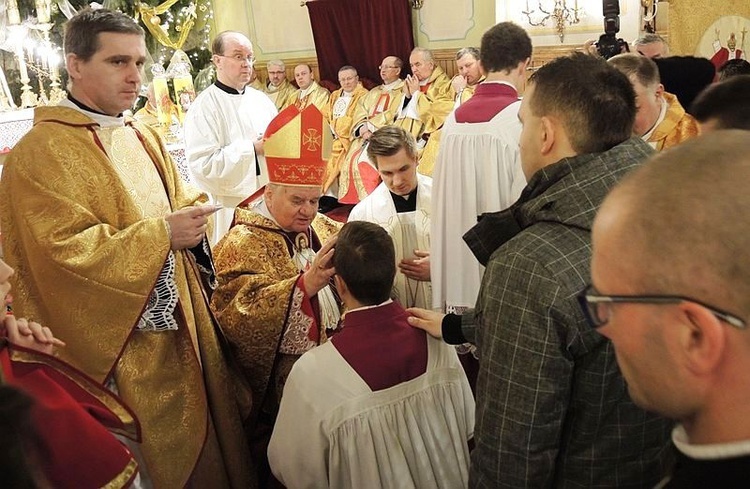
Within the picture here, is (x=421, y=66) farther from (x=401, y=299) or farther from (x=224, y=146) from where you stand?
(x=401, y=299)

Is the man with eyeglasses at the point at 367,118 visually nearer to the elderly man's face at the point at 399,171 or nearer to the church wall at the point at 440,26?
the church wall at the point at 440,26

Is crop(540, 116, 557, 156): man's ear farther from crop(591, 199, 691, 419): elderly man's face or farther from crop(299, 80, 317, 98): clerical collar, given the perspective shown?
crop(299, 80, 317, 98): clerical collar

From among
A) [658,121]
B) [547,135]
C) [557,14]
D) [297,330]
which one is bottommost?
[297,330]

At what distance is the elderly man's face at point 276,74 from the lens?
9.55 m

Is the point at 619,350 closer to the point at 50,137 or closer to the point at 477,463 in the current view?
the point at 477,463

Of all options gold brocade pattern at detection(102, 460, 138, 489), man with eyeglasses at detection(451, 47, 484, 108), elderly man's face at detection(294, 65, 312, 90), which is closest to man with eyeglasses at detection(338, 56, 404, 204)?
man with eyeglasses at detection(451, 47, 484, 108)

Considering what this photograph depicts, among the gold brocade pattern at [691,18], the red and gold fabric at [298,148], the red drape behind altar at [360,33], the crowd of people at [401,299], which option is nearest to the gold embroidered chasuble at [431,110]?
the red drape behind altar at [360,33]

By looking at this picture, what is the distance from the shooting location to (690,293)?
2.55 ft

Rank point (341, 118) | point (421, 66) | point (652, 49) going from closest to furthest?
point (652, 49), point (421, 66), point (341, 118)

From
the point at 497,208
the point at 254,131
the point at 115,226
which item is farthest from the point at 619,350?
the point at 254,131

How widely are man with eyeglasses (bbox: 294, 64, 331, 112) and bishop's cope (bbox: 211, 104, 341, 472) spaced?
20.3 ft

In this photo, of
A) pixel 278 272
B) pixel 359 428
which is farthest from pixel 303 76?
pixel 359 428

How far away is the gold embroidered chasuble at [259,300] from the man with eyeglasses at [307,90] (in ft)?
21.1

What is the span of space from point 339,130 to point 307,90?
1.19m
